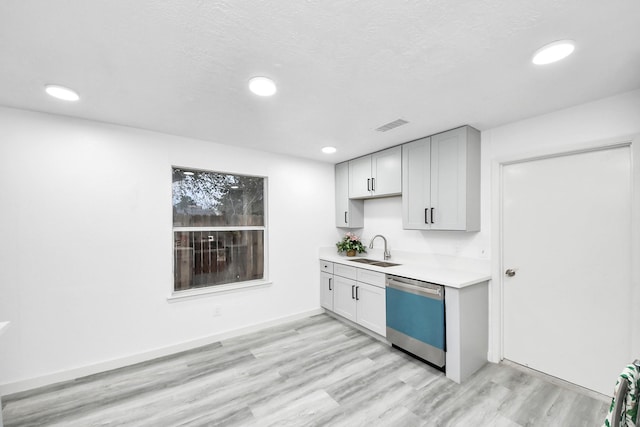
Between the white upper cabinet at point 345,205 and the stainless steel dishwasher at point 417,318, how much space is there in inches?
55.2

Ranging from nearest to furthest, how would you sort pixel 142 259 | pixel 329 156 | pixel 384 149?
pixel 142 259 → pixel 384 149 → pixel 329 156

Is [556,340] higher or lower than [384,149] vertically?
lower

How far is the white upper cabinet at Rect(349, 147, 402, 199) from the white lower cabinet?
3.69 ft

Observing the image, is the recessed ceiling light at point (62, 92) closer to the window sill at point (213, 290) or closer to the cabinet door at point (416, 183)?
the window sill at point (213, 290)

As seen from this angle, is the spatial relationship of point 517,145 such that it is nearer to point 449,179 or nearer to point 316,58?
point 449,179

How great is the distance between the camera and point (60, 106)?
2.23 meters

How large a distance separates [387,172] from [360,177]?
51 centimetres

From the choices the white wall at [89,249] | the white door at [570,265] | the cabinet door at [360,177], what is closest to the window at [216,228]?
the white wall at [89,249]

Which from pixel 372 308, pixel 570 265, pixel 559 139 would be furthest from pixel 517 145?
pixel 372 308

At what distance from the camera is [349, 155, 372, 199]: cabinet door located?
147 inches

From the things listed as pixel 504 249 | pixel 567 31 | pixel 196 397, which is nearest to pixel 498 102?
pixel 567 31

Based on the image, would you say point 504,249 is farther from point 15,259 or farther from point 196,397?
point 15,259

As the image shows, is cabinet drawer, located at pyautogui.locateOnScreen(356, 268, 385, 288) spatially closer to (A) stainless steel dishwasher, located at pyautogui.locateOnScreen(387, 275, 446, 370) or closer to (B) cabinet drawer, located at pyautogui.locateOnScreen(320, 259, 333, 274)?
(A) stainless steel dishwasher, located at pyautogui.locateOnScreen(387, 275, 446, 370)

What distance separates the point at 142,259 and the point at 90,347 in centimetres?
91
